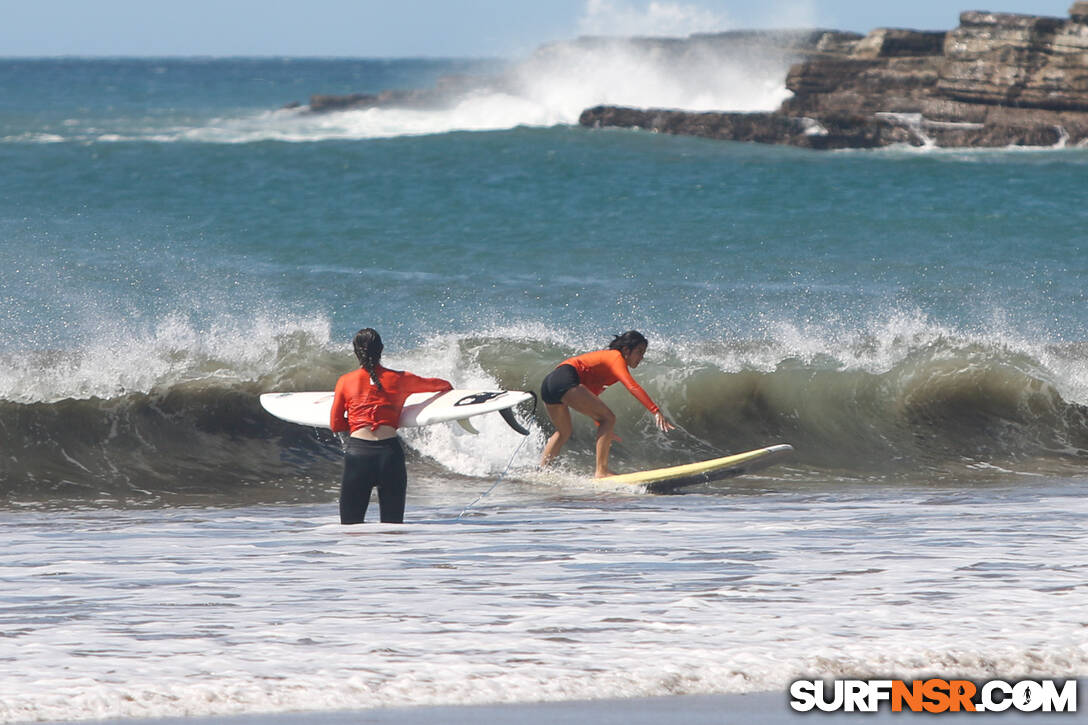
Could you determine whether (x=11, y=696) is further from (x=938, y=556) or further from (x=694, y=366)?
(x=694, y=366)

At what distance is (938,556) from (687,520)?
190cm

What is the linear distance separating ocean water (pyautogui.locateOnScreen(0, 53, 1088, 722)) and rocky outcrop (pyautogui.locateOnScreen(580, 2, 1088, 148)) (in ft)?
34.6

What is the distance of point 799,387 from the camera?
13.9 meters

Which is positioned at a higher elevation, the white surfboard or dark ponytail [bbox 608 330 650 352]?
dark ponytail [bbox 608 330 650 352]

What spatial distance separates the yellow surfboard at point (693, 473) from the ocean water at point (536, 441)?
0.45ft

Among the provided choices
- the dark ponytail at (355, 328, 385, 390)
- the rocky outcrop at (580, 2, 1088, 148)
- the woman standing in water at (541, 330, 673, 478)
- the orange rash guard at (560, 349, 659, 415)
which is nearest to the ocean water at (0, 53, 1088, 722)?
the woman standing in water at (541, 330, 673, 478)

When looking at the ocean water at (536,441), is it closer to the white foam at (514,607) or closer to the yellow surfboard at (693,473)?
the white foam at (514,607)

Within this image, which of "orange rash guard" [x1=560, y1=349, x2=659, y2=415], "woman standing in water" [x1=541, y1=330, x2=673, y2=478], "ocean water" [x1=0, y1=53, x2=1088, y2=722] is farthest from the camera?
"woman standing in water" [x1=541, y1=330, x2=673, y2=478]

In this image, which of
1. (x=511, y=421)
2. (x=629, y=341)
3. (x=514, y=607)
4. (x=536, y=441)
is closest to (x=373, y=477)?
(x=511, y=421)

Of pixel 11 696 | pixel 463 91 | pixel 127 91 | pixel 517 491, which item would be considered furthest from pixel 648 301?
pixel 127 91

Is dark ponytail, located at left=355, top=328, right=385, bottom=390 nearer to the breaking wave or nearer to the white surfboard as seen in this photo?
the white surfboard

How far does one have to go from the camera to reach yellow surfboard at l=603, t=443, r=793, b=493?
1048cm

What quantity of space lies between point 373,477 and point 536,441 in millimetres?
4482

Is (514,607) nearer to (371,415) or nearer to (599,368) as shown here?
(371,415)
